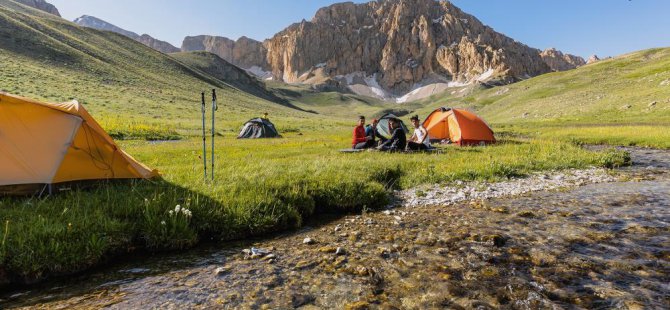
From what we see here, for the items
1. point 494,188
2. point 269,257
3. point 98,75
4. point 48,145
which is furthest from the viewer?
point 98,75

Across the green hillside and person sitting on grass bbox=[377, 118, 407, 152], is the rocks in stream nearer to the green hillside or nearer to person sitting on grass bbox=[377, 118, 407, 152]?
person sitting on grass bbox=[377, 118, 407, 152]

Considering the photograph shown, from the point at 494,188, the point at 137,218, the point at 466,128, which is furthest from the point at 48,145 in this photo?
the point at 466,128

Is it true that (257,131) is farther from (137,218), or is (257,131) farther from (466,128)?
(137,218)

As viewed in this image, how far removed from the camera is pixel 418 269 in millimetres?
6570

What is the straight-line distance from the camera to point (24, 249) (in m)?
6.36

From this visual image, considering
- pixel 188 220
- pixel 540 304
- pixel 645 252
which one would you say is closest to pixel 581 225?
pixel 645 252

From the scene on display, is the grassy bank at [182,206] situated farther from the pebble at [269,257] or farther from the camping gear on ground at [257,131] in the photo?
the camping gear on ground at [257,131]

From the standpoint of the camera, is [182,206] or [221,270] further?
[182,206]

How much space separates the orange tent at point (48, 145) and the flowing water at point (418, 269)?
4314 millimetres

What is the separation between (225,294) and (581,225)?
8.21 m

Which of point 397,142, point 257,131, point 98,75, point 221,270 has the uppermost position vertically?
point 98,75

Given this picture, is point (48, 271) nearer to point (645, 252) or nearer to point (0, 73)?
point (645, 252)

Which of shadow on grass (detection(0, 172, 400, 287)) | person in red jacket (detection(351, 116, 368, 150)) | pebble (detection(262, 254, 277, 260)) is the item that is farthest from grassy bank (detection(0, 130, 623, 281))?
person in red jacket (detection(351, 116, 368, 150))

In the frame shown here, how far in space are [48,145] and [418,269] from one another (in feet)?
31.9
